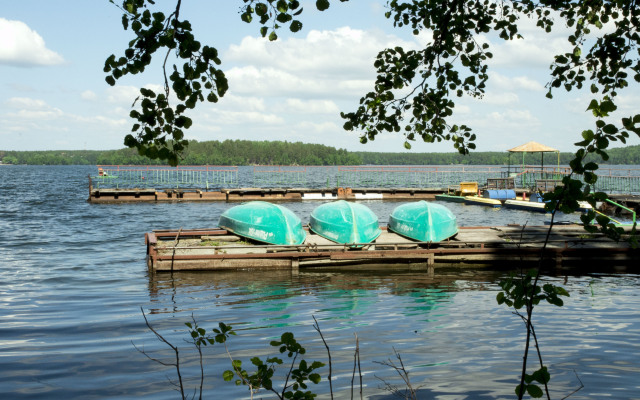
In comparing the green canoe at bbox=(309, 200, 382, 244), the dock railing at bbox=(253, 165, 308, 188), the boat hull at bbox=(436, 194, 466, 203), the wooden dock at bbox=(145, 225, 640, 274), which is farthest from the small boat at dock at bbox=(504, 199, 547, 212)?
the dock railing at bbox=(253, 165, 308, 188)

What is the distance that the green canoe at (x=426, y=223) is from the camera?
18438 mm

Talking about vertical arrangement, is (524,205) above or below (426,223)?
below

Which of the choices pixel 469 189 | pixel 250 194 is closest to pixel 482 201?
pixel 469 189

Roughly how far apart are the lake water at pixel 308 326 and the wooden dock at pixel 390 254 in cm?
37

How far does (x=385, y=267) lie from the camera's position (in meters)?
17.2

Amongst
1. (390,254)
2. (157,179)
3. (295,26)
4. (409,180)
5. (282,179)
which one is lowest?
(390,254)

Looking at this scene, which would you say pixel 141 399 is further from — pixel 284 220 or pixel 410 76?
pixel 284 220

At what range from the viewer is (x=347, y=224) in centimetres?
1830

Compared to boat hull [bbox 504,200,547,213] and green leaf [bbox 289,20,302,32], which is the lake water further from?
boat hull [bbox 504,200,547,213]

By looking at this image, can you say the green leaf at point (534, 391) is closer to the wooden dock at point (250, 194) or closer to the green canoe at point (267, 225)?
the green canoe at point (267, 225)

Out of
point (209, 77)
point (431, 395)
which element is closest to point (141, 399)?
point (431, 395)

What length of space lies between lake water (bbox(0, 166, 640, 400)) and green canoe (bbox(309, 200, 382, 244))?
1.54 metres

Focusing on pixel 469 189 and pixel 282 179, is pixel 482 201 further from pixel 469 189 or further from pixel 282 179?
pixel 282 179

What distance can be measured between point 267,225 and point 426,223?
16.6 ft
